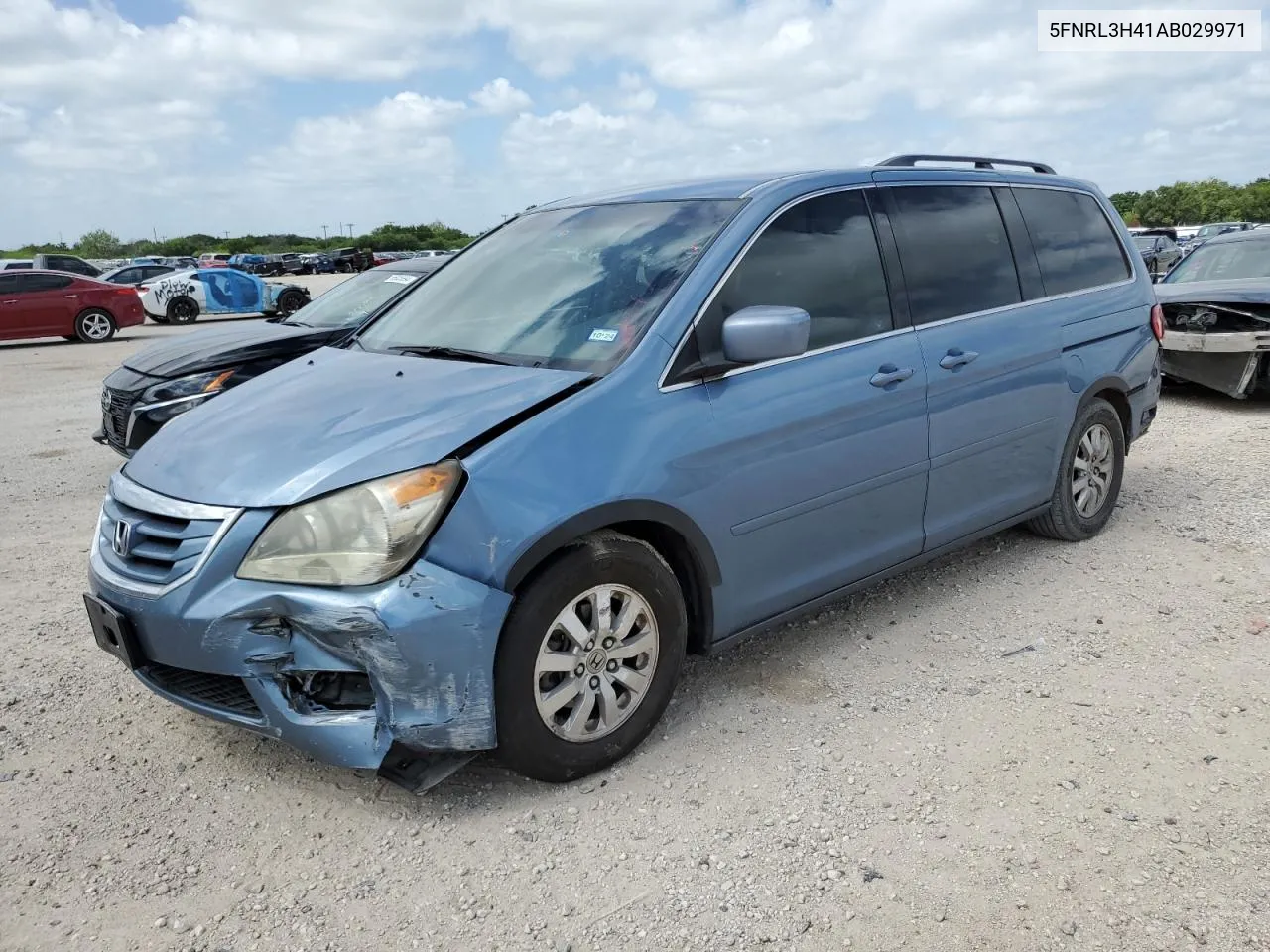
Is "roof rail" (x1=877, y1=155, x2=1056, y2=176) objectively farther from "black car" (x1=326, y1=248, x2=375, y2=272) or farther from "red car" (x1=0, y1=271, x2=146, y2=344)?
"black car" (x1=326, y1=248, x2=375, y2=272)

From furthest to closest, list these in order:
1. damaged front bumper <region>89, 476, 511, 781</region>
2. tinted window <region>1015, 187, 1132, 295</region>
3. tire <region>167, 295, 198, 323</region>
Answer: tire <region>167, 295, 198, 323</region> < tinted window <region>1015, 187, 1132, 295</region> < damaged front bumper <region>89, 476, 511, 781</region>

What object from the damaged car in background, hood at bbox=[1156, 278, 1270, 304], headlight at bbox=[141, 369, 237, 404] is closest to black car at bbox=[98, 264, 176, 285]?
headlight at bbox=[141, 369, 237, 404]

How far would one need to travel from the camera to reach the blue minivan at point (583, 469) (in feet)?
8.97

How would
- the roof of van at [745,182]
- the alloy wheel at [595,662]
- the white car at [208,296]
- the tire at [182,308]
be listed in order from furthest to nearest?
the tire at [182,308]
the white car at [208,296]
the roof of van at [745,182]
the alloy wheel at [595,662]

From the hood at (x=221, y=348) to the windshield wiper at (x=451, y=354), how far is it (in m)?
3.51

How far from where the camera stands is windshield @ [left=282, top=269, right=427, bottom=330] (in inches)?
300

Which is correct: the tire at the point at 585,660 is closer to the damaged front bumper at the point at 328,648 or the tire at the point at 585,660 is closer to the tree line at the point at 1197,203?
the damaged front bumper at the point at 328,648

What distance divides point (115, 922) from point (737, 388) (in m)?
2.32

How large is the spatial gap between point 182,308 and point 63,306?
475 cm

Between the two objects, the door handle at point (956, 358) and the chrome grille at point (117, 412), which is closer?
the door handle at point (956, 358)

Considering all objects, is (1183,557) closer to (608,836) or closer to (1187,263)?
(608,836)

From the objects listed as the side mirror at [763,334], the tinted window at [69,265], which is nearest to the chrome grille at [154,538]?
the side mirror at [763,334]

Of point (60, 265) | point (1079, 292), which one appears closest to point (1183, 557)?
point (1079, 292)

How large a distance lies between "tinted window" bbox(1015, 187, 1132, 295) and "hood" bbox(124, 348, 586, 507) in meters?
2.79
